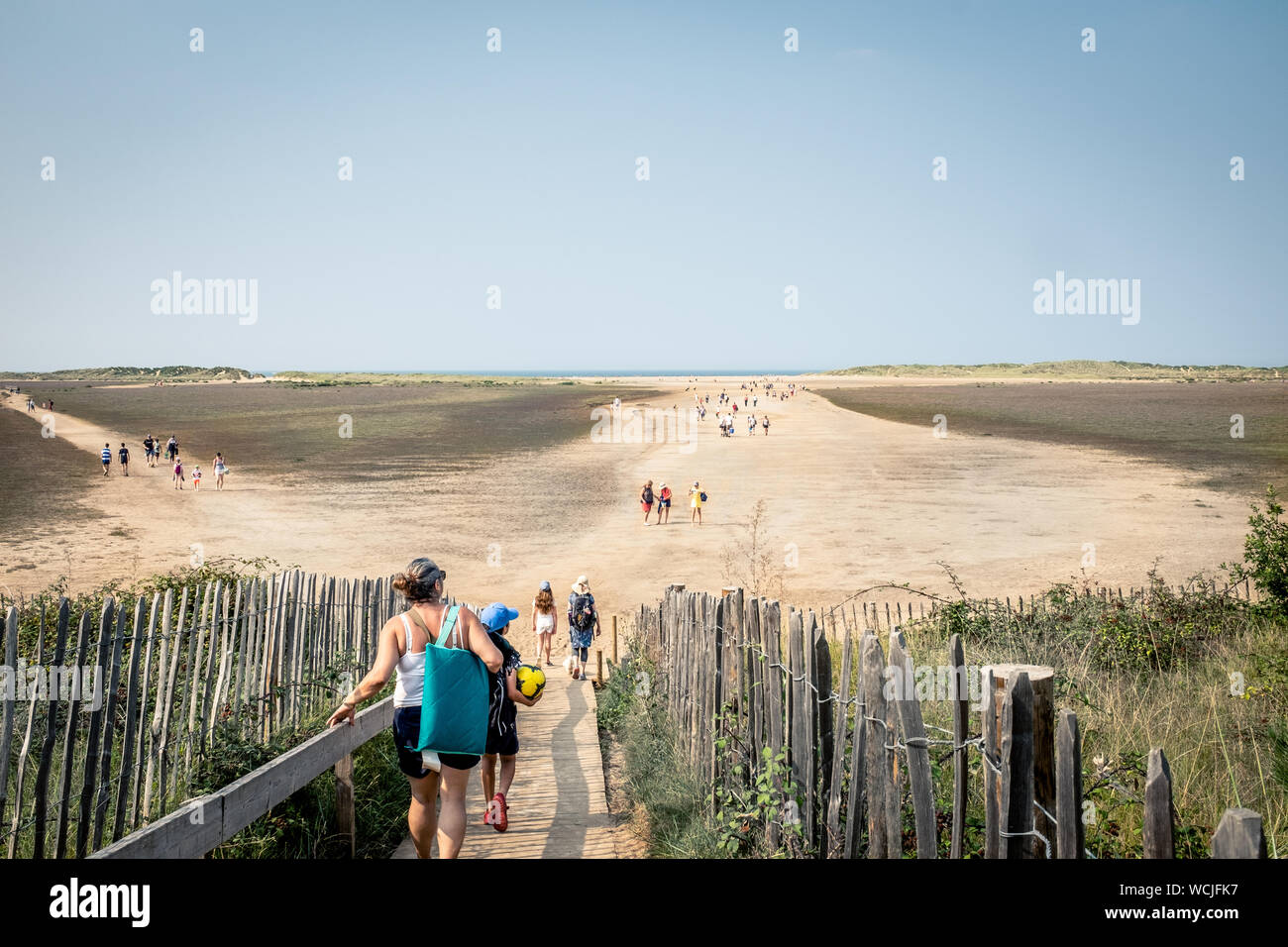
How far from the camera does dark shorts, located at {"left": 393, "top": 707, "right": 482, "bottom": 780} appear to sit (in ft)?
14.9

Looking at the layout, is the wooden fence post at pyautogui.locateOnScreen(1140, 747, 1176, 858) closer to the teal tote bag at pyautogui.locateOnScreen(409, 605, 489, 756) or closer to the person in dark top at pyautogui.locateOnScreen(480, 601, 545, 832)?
the teal tote bag at pyautogui.locateOnScreen(409, 605, 489, 756)

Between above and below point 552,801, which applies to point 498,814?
above

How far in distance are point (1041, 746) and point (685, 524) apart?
23.5 metres

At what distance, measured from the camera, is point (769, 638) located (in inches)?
188

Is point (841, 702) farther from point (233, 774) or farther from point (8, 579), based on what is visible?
point (8, 579)

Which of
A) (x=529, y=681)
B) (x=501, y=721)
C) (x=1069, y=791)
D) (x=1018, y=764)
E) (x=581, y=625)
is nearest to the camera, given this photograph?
(x=1069, y=791)

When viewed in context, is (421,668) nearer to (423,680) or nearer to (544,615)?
(423,680)

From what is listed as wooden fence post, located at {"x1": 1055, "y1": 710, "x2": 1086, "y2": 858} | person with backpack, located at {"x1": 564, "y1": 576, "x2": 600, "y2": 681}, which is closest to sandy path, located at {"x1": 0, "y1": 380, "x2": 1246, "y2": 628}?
person with backpack, located at {"x1": 564, "y1": 576, "x2": 600, "y2": 681}

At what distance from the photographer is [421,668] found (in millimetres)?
4512

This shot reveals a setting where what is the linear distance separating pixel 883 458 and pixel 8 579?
34388mm

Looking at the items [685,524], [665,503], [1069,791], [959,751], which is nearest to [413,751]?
[959,751]

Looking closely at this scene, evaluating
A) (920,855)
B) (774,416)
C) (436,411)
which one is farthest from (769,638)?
(436,411)

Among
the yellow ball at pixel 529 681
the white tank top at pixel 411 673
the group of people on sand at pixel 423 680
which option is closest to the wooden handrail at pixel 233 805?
the group of people on sand at pixel 423 680

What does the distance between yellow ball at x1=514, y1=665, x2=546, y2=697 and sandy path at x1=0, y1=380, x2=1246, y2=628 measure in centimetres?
1023
